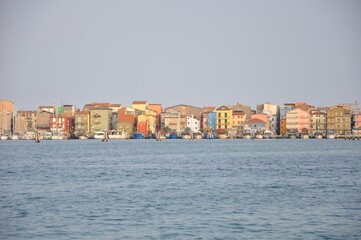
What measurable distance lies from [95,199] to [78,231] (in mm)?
7610

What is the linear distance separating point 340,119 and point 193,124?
4453 cm

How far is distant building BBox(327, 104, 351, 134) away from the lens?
531 feet

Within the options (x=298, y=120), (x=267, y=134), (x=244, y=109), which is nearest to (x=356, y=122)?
(x=298, y=120)

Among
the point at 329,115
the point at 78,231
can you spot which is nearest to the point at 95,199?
the point at 78,231

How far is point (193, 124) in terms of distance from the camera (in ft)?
603

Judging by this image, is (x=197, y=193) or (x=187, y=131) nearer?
(x=197, y=193)

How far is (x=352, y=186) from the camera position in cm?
3353

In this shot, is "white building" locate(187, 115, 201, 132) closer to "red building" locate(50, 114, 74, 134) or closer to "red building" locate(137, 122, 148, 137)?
"red building" locate(137, 122, 148, 137)

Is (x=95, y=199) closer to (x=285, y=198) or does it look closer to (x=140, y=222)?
(x=140, y=222)

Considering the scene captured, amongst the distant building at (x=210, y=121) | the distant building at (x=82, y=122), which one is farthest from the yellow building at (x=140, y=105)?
the distant building at (x=82, y=122)

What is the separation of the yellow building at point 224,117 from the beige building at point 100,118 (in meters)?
32.1

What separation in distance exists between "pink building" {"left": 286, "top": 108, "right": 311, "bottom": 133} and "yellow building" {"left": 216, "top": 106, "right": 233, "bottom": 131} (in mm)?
17531

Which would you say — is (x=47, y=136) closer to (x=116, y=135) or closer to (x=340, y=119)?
(x=116, y=135)

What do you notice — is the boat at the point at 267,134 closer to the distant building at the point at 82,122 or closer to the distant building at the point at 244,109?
the distant building at the point at 244,109
